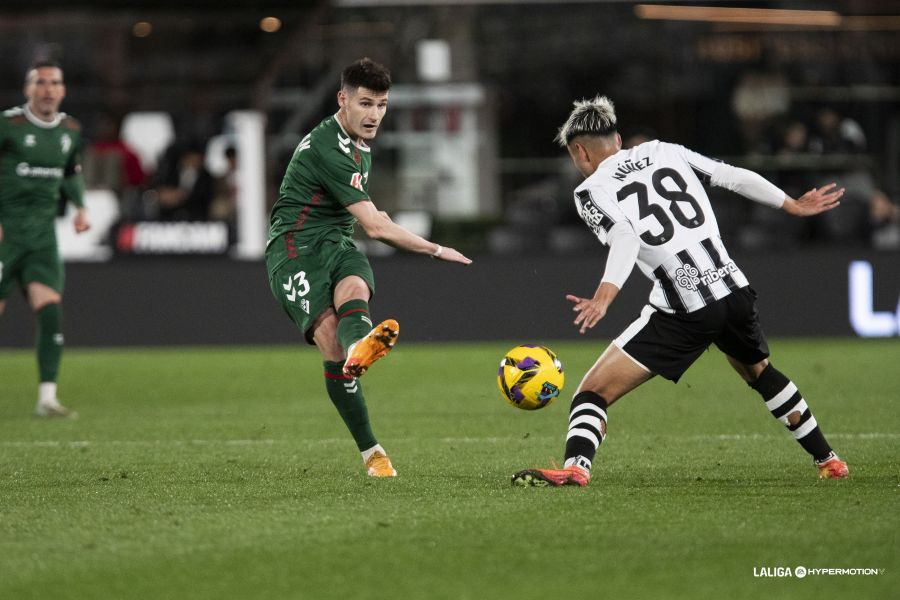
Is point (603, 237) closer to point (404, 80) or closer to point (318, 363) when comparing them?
point (318, 363)

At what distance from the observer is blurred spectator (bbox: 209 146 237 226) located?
17438mm

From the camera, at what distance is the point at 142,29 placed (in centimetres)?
1839

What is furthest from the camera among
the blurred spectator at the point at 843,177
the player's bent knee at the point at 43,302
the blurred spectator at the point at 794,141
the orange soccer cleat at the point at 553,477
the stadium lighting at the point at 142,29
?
the blurred spectator at the point at 794,141

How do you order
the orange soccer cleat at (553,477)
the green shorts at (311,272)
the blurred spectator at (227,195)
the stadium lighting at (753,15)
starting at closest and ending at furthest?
the orange soccer cleat at (553,477) → the green shorts at (311,272) → the blurred spectator at (227,195) → the stadium lighting at (753,15)

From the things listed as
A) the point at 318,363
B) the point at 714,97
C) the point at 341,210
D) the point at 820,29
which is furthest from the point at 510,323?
the point at 341,210

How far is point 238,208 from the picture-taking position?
57.1 ft

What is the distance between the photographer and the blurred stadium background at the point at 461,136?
632 inches

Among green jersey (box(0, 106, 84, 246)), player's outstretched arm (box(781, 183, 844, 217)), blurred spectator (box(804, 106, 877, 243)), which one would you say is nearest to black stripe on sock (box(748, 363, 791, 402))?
player's outstretched arm (box(781, 183, 844, 217))

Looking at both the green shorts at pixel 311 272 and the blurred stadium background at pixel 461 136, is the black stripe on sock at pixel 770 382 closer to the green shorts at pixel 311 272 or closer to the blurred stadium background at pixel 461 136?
the green shorts at pixel 311 272

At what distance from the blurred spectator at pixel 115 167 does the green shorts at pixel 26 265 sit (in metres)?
7.25

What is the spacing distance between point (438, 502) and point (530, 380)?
0.86 metres

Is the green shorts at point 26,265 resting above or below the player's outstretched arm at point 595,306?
below

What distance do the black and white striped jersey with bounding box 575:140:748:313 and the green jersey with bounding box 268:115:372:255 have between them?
106 cm

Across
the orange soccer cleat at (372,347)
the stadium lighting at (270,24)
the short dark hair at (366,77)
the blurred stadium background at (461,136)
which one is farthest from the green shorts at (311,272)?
the stadium lighting at (270,24)
